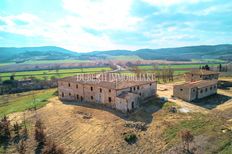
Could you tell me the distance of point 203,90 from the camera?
3919cm

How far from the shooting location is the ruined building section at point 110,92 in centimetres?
3238

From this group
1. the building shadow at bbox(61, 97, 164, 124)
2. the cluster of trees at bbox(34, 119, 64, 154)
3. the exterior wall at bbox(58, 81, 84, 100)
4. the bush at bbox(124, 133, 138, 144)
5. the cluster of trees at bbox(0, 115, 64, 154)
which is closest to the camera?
the cluster of trees at bbox(34, 119, 64, 154)

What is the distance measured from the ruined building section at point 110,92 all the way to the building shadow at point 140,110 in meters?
0.75

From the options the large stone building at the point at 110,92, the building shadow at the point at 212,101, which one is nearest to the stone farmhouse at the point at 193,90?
the building shadow at the point at 212,101

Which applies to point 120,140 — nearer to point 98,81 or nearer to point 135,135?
point 135,135

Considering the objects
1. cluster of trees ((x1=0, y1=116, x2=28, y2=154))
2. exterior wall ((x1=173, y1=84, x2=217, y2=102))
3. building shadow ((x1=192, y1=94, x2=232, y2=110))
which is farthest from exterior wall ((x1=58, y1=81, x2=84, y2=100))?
building shadow ((x1=192, y1=94, x2=232, y2=110))

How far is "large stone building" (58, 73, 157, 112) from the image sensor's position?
106 feet

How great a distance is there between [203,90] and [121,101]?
1769 centimetres

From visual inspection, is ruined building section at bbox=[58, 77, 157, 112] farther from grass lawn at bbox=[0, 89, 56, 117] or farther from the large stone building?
grass lawn at bbox=[0, 89, 56, 117]

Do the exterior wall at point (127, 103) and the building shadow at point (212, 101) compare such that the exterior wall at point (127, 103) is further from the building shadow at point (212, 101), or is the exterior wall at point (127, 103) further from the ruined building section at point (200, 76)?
the ruined building section at point (200, 76)

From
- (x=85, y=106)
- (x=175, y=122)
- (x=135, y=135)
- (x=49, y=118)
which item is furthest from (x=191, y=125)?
(x=49, y=118)

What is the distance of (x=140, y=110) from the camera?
32.3m

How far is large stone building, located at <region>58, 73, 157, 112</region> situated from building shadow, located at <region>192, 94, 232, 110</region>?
888 cm

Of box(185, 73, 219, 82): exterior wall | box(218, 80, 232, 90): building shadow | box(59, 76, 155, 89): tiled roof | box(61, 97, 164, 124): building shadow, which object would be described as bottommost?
box(61, 97, 164, 124): building shadow
